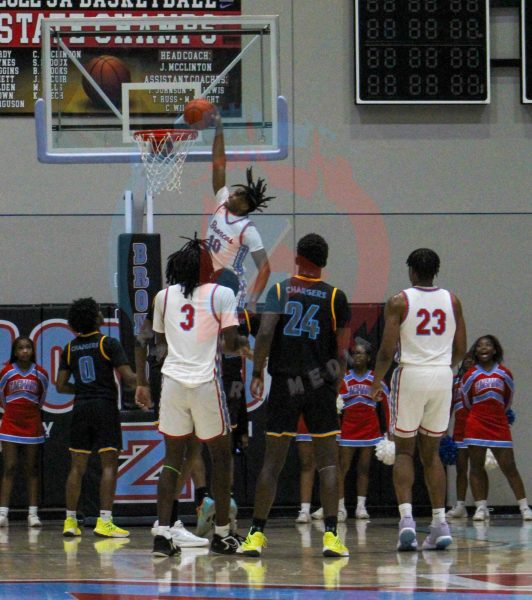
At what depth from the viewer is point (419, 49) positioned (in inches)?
513

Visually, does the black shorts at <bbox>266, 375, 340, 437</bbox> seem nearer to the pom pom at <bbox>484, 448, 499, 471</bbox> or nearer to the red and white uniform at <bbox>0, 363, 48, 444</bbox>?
the red and white uniform at <bbox>0, 363, 48, 444</bbox>

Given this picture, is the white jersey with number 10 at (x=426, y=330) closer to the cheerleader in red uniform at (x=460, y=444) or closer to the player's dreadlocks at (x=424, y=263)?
the player's dreadlocks at (x=424, y=263)

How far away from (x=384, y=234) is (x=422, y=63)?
1.87m

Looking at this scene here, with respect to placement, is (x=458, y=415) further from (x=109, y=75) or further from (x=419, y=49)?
(x=109, y=75)

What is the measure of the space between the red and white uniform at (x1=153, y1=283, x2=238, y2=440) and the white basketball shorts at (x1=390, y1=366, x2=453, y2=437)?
141 centimetres

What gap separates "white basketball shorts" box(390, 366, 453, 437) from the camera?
8.74 metres

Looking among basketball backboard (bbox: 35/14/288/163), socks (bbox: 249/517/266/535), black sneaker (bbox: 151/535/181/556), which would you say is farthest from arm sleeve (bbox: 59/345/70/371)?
socks (bbox: 249/517/266/535)

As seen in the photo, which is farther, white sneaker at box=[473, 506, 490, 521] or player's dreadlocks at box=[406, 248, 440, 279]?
white sneaker at box=[473, 506, 490, 521]

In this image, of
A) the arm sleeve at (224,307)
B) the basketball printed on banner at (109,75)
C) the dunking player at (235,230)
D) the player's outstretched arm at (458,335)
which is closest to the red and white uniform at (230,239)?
the dunking player at (235,230)

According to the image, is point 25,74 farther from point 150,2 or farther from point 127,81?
point 127,81

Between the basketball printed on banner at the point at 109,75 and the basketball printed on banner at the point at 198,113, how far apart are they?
2.27ft

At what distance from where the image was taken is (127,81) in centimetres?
1059

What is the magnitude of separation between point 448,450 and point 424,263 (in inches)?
169

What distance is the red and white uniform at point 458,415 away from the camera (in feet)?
41.0
